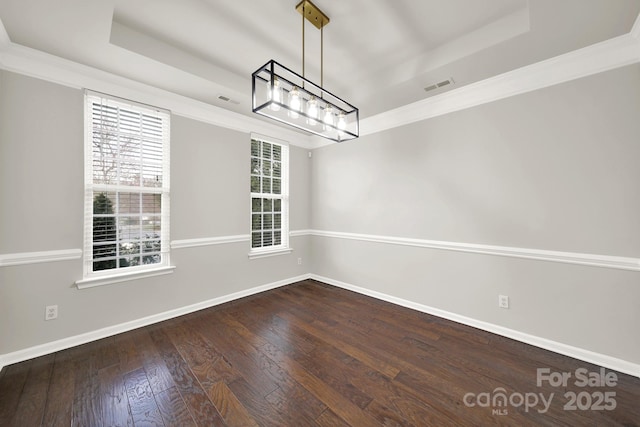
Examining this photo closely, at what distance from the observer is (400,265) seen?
339 cm

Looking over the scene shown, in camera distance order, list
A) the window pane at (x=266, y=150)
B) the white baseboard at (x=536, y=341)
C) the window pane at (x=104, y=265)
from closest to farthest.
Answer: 1. the white baseboard at (x=536, y=341)
2. the window pane at (x=104, y=265)
3. the window pane at (x=266, y=150)

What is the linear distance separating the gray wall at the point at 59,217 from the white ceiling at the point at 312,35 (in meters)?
0.54

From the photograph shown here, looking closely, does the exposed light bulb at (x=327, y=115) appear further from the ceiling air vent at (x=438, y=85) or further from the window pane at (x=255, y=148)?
the window pane at (x=255, y=148)

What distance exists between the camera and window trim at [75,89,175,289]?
244 cm

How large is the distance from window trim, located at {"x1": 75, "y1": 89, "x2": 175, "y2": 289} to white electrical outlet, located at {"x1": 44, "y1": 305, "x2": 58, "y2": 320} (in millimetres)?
233

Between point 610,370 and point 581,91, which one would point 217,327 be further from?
point 581,91

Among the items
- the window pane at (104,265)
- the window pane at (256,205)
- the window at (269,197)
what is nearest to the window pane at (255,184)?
the window at (269,197)

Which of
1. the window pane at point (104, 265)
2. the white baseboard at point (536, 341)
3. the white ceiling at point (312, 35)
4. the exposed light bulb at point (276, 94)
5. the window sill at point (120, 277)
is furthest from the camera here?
the window pane at point (104, 265)

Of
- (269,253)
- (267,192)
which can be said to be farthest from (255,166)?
(269,253)

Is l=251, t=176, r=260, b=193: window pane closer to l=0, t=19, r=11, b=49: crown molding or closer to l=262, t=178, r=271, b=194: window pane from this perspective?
l=262, t=178, r=271, b=194: window pane

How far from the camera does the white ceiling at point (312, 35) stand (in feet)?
5.90

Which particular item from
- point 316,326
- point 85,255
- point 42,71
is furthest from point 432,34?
point 85,255

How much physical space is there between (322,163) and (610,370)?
4.04m

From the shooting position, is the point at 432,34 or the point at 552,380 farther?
the point at 432,34
